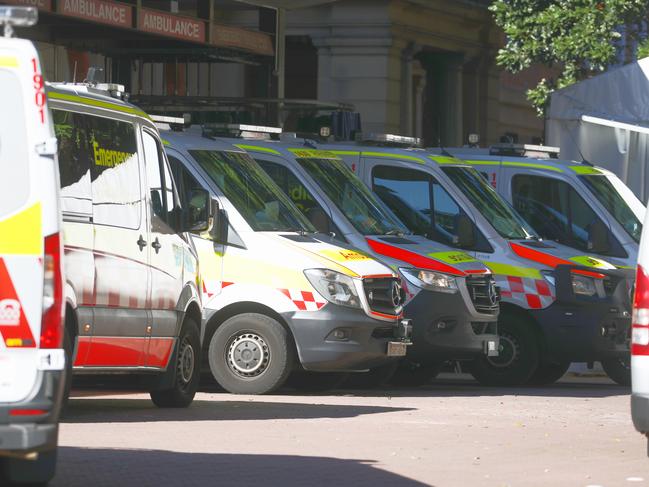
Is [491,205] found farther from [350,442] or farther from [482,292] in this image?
[350,442]

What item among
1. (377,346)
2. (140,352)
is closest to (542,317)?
(377,346)

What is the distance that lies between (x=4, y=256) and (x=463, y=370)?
1262cm

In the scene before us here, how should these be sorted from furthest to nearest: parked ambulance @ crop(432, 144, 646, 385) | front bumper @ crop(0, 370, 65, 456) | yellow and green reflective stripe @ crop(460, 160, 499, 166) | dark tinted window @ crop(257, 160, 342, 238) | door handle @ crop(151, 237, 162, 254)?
yellow and green reflective stripe @ crop(460, 160, 499, 166)
parked ambulance @ crop(432, 144, 646, 385)
dark tinted window @ crop(257, 160, 342, 238)
door handle @ crop(151, 237, 162, 254)
front bumper @ crop(0, 370, 65, 456)

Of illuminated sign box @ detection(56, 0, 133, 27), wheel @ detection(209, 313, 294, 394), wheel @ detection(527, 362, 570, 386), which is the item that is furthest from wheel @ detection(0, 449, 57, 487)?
illuminated sign box @ detection(56, 0, 133, 27)

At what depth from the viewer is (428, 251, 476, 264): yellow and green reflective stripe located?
57.3 feet

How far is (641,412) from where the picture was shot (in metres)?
9.55

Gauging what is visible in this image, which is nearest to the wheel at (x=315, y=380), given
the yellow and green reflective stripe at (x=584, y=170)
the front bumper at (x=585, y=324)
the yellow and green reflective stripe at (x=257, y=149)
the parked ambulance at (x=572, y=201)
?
the yellow and green reflective stripe at (x=257, y=149)

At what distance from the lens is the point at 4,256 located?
8.23 m

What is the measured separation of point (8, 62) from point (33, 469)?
6.14ft

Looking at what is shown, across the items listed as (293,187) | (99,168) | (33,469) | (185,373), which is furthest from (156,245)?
(33,469)

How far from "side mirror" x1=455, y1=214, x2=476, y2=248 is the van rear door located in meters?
10.3

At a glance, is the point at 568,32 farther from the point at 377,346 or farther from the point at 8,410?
the point at 8,410

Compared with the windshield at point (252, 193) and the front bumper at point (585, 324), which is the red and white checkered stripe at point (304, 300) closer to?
the windshield at point (252, 193)

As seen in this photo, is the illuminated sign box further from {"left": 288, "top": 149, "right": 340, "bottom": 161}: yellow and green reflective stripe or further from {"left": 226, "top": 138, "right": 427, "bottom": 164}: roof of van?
{"left": 288, "top": 149, "right": 340, "bottom": 161}: yellow and green reflective stripe
